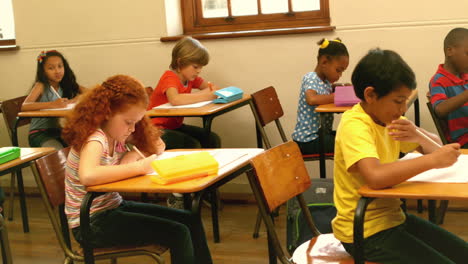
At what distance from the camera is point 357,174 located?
205 cm

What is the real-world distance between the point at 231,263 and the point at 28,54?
2.65m

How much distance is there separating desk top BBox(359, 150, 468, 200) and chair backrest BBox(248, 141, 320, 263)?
34 cm

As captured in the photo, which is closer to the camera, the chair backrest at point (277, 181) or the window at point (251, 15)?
the chair backrest at point (277, 181)

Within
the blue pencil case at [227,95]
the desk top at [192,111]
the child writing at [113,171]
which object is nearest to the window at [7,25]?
the desk top at [192,111]

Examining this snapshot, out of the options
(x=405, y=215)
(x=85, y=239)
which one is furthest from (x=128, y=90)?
(x=405, y=215)

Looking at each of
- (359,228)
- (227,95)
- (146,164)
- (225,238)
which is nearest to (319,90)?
(227,95)

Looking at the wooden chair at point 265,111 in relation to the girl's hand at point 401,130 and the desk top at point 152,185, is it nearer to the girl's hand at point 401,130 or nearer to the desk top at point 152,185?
the desk top at point 152,185

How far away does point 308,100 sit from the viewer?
384cm

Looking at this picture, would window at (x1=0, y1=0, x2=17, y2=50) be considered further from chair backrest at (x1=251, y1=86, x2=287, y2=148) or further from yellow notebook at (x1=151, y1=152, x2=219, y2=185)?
yellow notebook at (x1=151, y1=152, x2=219, y2=185)

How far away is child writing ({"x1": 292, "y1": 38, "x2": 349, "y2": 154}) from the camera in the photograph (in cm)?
382

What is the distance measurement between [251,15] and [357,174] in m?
2.72

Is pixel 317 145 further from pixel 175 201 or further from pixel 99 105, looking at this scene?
pixel 99 105

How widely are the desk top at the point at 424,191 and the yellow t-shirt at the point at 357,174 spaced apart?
0.09 meters

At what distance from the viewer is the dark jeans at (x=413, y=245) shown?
1.94 metres
